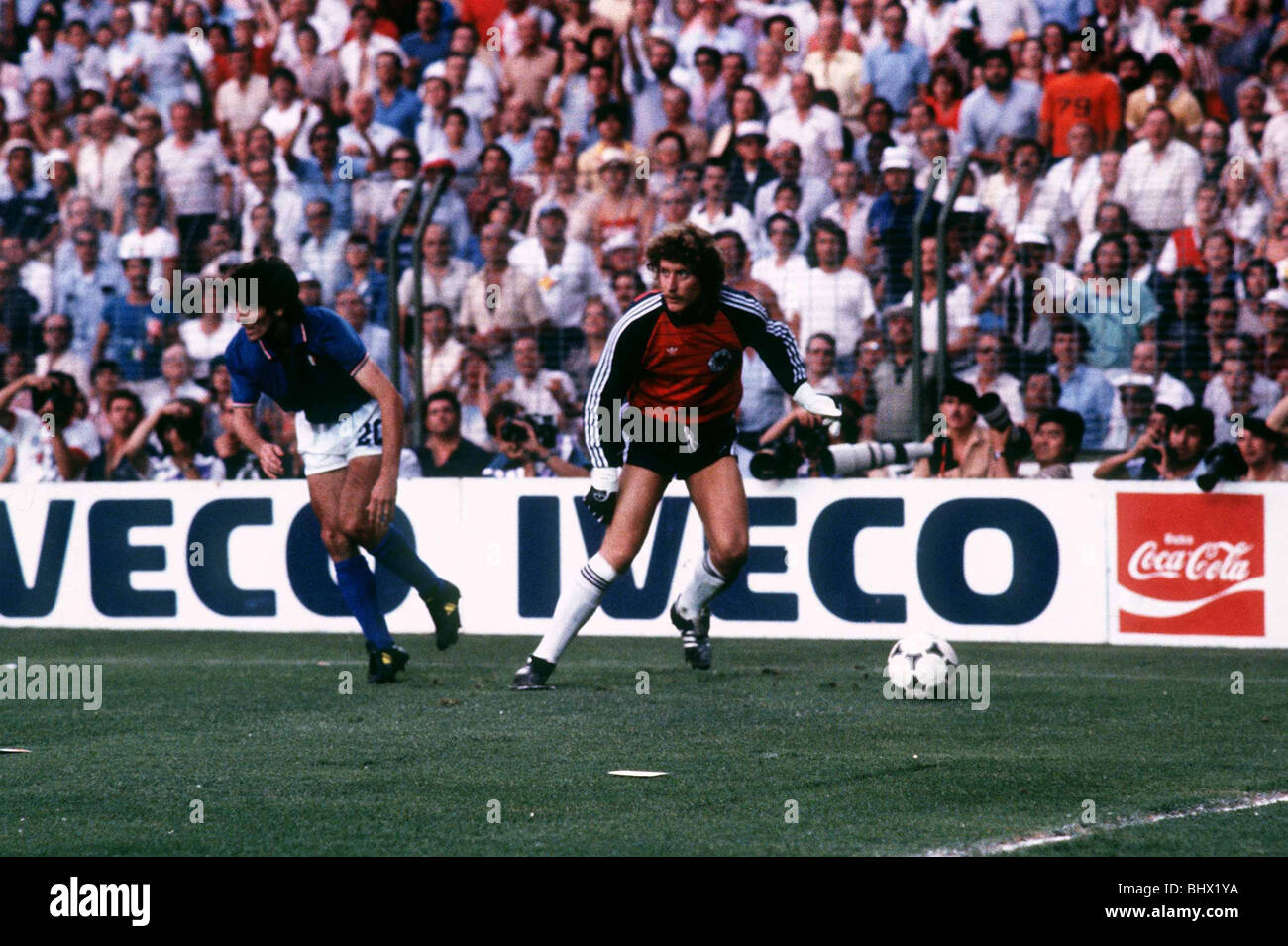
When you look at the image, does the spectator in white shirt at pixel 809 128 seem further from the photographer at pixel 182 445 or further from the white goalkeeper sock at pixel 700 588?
the white goalkeeper sock at pixel 700 588

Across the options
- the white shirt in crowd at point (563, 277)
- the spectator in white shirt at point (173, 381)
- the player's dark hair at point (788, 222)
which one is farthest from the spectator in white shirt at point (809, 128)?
the spectator in white shirt at point (173, 381)

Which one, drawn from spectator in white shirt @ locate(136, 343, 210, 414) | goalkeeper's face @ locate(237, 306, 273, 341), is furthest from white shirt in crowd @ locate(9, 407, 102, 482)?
goalkeeper's face @ locate(237, 306, 273, 341)

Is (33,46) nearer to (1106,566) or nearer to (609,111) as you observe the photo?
(609,111)

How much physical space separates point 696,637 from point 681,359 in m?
1.55

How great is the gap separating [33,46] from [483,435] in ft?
25.5

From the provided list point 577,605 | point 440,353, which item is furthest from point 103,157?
point 577,605

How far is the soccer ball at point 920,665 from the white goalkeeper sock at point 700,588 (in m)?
1.05

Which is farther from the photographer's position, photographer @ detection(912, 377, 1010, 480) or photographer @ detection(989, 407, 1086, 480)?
photographer @ detection(912, 377, 1010, 480)

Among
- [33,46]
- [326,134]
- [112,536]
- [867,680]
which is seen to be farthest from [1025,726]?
[33,46]

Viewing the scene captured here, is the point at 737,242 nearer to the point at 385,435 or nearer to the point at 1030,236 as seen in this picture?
the point at 1030,236

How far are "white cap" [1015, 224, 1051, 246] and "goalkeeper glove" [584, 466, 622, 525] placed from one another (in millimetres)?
4499

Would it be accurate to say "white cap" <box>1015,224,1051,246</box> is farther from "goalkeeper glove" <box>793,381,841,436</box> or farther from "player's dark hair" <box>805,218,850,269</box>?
"goalkeeper glove" <box>793,381,841,436</box>

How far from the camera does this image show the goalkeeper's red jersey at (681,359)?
27.6 ft

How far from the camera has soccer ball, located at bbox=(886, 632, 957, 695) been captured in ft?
27.0
